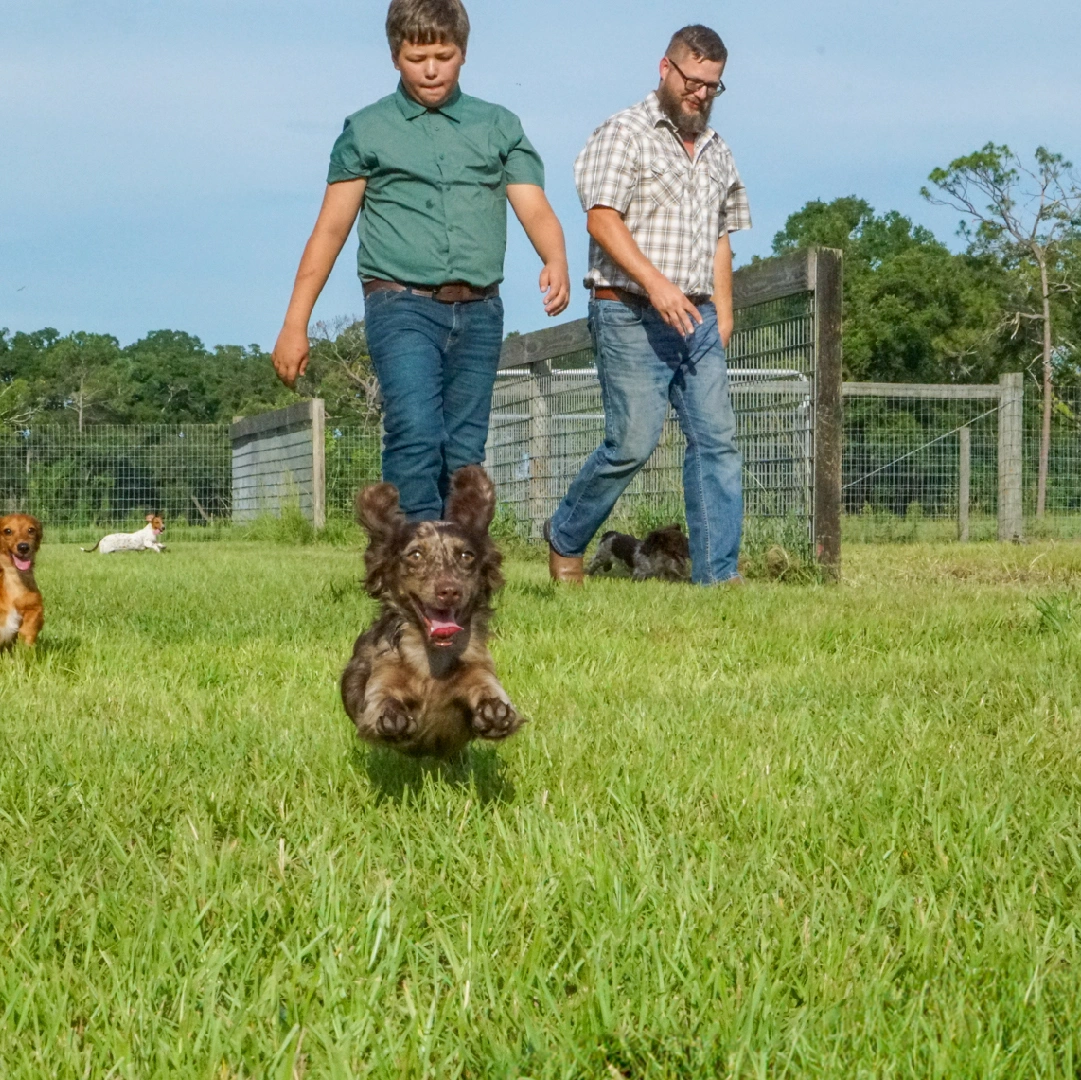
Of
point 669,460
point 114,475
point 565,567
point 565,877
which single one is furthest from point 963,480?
point 565,877

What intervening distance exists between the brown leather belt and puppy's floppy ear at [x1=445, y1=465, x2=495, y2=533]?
74.2 inches

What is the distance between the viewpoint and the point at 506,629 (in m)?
5.86

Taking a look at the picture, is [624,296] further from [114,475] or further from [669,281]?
[114,475]

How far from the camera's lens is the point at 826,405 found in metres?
8.96

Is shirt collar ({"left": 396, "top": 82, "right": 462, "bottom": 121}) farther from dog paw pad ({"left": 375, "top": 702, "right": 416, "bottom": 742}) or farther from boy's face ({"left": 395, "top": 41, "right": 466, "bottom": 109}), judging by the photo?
dog paw pad ({"left": 375, "top": 702, "right": 416, "bottom": 742})

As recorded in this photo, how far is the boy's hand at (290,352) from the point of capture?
16.5ft

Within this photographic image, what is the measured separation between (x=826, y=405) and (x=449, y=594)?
20.8 ft

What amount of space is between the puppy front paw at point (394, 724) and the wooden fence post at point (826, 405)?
632 cm

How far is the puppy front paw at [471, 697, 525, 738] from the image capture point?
9.51 ft

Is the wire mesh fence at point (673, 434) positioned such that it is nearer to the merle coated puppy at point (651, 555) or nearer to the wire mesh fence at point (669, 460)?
the wire mesh fence at point (669, 460)

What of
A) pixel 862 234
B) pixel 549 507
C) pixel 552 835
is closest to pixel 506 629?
pixel 552 835

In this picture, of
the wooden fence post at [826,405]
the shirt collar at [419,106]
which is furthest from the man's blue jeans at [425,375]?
the wooden fence post at [826,405]

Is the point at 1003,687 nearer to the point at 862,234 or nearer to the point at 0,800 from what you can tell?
the point at 0,800

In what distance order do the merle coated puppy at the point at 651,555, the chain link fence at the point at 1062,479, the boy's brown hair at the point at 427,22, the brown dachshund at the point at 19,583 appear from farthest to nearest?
1. the chain link fence at the point at 1062,479
2. the merle coated puppy at the point at 651,555
3. the brown dachshund at the point at 19,583
4. the boy's brown hair at the point at 427,22
